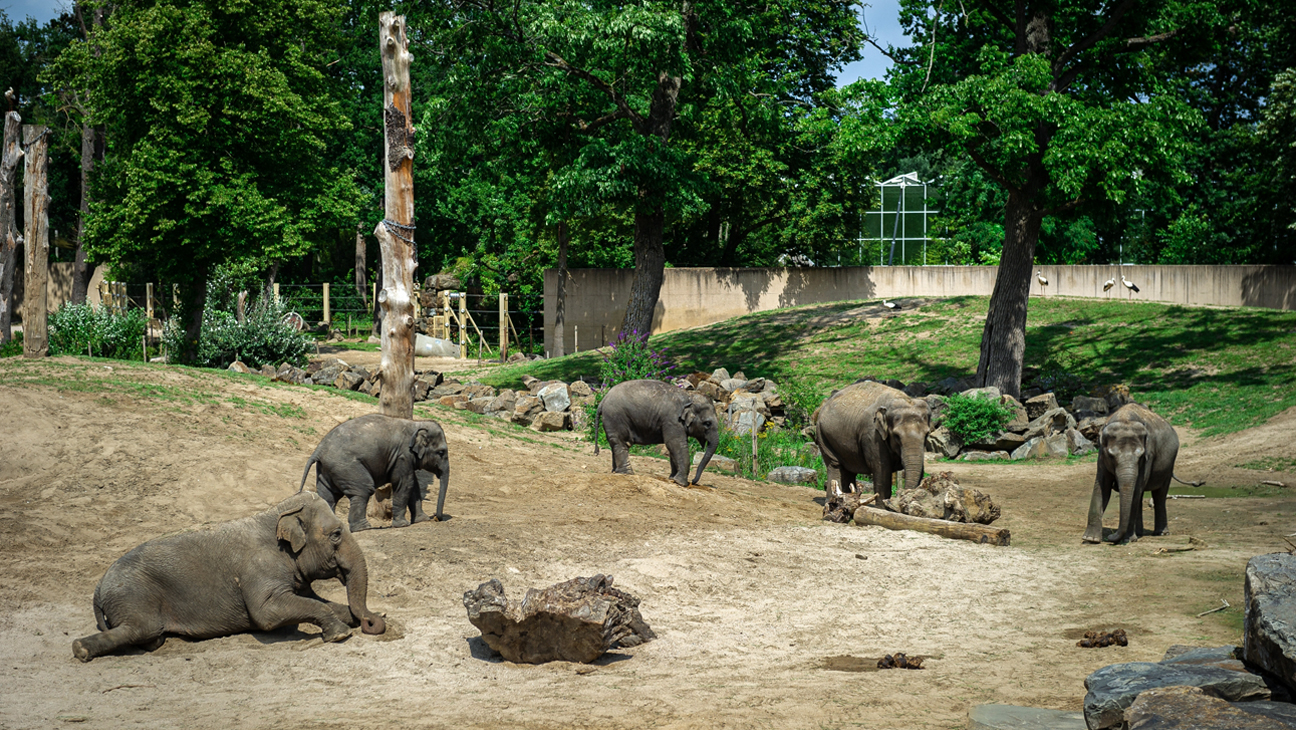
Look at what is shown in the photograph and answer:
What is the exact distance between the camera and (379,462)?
1059 cm

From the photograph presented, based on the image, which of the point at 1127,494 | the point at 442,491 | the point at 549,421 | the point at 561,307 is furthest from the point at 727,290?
the point at 442,491

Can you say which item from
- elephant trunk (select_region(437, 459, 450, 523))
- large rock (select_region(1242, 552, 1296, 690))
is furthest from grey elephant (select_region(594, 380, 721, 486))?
large rock (select_region(1242, 552, 1296, 690))

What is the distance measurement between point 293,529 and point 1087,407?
17.5 m

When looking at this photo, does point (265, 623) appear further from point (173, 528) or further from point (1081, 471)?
point (1081, 471)

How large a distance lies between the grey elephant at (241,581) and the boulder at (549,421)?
10683mm

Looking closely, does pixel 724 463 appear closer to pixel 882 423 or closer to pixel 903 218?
pixel 882 423

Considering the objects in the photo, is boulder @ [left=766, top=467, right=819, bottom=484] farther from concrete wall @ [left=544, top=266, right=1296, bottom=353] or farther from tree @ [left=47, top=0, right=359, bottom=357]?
concrete wall @ [left=544, top=266, right=1296, bottom=353]

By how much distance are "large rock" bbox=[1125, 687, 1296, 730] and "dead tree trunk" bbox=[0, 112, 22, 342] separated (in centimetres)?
2479

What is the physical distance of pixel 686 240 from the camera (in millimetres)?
39656

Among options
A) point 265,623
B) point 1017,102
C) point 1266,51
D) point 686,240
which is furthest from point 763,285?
point 265,623

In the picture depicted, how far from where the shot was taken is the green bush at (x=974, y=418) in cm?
1942

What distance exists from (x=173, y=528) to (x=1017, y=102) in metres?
16.5

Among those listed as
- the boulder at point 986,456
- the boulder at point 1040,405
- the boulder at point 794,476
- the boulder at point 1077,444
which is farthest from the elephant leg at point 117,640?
the boulder at point 1040,405

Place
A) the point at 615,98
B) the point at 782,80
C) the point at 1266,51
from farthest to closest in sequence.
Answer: the point at 1266,51 < the point at 782,80 < the point at 615,98
